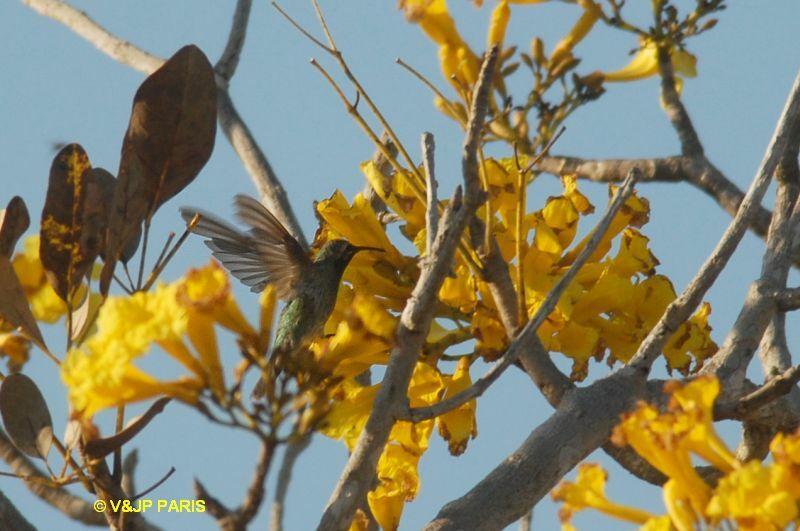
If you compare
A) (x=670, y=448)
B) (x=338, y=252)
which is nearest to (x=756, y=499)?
(x=670, y=448)

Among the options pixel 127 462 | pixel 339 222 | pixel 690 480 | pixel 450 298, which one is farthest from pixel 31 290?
pixel 690 480

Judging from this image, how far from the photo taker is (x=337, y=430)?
3.00 m

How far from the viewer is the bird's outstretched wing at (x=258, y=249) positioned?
13.0 ft

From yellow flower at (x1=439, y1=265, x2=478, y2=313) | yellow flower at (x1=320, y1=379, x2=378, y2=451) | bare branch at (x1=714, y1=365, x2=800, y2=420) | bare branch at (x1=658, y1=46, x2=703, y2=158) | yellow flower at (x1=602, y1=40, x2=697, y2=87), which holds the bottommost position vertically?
yellow flower at (x1=320, y1=379, x2=378, y2=451)

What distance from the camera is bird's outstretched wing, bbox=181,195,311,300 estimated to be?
13.0 ft

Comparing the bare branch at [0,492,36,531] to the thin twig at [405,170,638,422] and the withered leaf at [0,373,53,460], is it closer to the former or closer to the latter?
the withered leaf at [0,373,53,460]

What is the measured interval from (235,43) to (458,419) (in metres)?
2.10

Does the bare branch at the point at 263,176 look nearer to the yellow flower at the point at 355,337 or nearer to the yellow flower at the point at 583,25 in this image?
the yellow flower at the point at 583,25

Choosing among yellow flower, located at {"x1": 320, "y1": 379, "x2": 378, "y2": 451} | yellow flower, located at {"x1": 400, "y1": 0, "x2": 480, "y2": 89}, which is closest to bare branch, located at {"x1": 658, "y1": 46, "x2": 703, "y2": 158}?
yellow flower, located at {"x1": 400, "y1": 0, "x2": 480, "y2": 89}

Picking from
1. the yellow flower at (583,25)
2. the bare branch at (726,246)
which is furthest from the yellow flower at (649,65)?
the bare branch at (726,246)

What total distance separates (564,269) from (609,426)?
558mm

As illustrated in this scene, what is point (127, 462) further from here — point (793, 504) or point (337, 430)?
point (793, 504)

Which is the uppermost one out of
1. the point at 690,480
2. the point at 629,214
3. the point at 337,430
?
the point at 629,214

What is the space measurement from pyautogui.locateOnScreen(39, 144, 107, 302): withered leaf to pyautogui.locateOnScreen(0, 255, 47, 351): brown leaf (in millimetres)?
65
